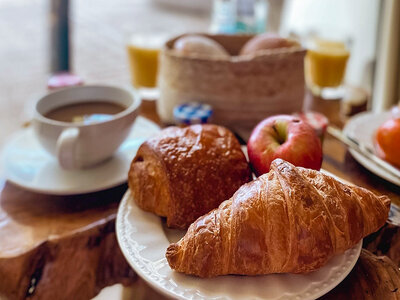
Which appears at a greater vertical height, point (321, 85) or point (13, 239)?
point (321, 85)

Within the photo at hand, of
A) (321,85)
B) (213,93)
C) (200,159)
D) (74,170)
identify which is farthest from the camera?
(321,85)

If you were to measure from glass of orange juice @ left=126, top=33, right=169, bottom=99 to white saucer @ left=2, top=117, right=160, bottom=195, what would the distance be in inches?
14.5

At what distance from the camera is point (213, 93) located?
0.99m

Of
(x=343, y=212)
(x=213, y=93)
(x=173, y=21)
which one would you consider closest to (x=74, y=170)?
(x=213, y=93)

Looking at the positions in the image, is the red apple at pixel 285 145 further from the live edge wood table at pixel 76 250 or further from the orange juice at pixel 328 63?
the orange juice at pixel 328 63

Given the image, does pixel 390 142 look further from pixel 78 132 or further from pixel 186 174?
pixel 78 132

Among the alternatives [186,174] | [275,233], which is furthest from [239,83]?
[275,233]

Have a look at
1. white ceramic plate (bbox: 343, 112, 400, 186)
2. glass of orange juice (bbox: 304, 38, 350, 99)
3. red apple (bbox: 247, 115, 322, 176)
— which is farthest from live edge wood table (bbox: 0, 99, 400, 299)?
glass of orange juice (bbox: 304, 38, 350, 99)

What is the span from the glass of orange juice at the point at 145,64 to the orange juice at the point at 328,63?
1.44ft

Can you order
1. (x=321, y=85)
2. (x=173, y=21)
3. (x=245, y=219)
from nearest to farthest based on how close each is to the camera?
(x=245, y=219)
(x=321, y=85)
(x=173, y=21)

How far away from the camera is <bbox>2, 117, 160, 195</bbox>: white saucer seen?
82 cm

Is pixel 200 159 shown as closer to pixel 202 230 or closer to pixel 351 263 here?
pixel 202 230

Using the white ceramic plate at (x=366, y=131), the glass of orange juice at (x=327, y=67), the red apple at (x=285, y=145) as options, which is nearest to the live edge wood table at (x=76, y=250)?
the white ceramic plate at (x=366, y=131)

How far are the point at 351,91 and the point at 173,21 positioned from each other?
3332mm
